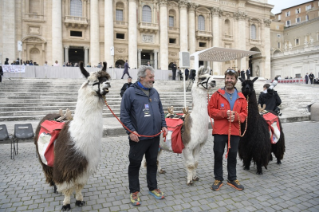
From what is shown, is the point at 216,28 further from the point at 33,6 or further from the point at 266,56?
the point at 33,6

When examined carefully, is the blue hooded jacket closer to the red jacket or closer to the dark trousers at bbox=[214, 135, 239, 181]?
the red jacket

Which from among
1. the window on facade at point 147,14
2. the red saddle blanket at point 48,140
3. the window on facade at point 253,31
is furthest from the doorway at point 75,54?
the red saddle blanket at point 48,140

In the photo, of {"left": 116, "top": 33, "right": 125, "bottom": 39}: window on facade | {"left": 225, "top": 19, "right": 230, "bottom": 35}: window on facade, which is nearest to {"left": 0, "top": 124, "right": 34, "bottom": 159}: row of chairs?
{"left": 116, "top": 33, "right": 125, "bottom": 39}: window on facade

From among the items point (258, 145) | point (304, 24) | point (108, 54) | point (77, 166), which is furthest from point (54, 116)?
point (304, 24)

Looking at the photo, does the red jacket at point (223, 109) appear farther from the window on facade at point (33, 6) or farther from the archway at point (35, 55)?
the window on facade at point (33, 6)

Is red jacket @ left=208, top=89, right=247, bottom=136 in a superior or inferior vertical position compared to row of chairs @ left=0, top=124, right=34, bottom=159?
superior

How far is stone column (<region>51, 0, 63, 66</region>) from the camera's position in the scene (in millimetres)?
30344

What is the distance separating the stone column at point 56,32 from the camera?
30.3 meters

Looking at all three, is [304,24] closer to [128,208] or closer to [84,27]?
[84,27]

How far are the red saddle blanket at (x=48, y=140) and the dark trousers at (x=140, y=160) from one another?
1261 mm

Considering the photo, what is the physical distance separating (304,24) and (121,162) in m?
65.4

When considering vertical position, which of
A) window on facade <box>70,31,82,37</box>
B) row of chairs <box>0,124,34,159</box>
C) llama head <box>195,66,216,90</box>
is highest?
window on facade <box>70,31,82,37</box>

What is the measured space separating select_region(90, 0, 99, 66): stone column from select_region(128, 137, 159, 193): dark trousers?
30.6m

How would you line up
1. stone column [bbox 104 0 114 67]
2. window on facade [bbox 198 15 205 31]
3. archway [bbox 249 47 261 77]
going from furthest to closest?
archway [bbox 249 47 261 77] < window on facade [bbox 198 15 205 31] < stone column [bbox 104 0 114 67]
